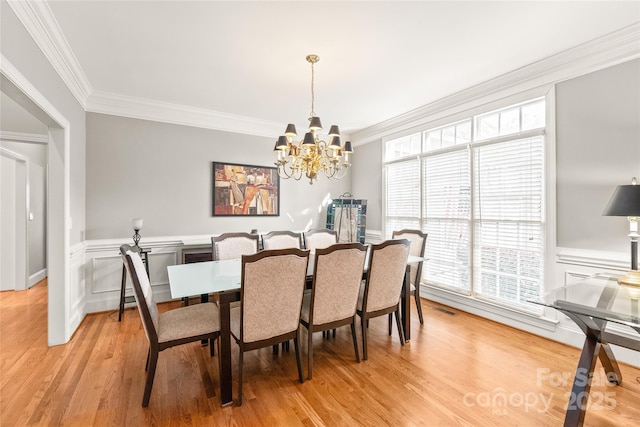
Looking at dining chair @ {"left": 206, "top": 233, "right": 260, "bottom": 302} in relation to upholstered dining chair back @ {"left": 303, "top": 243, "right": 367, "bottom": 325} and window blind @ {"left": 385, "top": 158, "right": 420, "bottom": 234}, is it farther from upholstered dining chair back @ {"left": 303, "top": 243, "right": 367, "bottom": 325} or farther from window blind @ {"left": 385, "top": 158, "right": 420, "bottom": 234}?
window blind @ {"left": 385, "top": 158, "right": 420, "bottom": 234}

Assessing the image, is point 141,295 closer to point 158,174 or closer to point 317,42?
point 317,42

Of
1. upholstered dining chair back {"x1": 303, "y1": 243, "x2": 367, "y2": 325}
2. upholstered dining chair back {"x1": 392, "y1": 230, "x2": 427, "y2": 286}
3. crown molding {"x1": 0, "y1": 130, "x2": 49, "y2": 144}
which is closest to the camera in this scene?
upholstered dining chair back {"x1": 303, "y1": 243, "x2": 367, "y2": 325}

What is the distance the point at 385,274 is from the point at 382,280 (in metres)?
0.06

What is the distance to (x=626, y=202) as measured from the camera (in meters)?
1.97

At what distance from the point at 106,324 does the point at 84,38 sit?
9.39 ft

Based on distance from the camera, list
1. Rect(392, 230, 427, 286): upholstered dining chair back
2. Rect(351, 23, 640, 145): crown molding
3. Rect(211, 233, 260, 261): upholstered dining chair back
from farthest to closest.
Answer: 1. Rect(392, 230, 427, 286): upholstered dining chair back
2. Rect(211, 233, 260, 261): upholstered dining chair back
3. Rect(351, 23, 640, 145): crown molding

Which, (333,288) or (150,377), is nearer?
(150,377)

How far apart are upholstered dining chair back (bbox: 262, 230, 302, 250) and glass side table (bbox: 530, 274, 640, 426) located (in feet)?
8.01

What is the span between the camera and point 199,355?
2.57m

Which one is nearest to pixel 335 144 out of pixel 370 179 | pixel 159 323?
pixel 159 323

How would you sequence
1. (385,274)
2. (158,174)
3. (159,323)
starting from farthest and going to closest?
(158,174) → (385,274) → (159,323)

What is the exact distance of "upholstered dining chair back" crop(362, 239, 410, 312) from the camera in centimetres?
245

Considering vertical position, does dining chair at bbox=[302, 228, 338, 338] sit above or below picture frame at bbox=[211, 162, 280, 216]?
below

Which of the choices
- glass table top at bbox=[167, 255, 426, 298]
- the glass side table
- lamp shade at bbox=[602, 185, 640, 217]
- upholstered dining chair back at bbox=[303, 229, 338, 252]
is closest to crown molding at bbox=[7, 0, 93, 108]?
glass table top at bbox=[167, 255, 426, 298]
